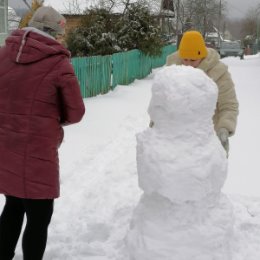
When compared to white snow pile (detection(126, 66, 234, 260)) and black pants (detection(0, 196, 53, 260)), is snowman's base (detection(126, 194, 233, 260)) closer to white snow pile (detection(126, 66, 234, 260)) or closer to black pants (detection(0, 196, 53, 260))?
white snow pile (detection(126, 66, 234, 260))

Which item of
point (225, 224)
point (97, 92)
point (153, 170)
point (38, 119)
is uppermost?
point (38, 119)

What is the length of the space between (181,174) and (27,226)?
0.96 m

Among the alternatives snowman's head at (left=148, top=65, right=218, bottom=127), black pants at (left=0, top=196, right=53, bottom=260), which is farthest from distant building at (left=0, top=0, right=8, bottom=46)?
snowman's head at (left=148, top=65, right=218, bottom=127)

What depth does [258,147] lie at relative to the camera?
7117mm

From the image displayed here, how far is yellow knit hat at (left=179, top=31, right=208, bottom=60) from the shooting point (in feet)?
10.9

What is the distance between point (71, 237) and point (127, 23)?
13597 millimetres

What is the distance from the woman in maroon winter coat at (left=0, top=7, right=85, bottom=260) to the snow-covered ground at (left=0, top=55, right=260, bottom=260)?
914mm

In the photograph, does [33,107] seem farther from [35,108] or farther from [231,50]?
[231,50]

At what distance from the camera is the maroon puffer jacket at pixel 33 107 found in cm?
247

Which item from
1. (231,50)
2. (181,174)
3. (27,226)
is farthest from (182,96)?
(231,50)

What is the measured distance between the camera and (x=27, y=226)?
2715 millimetres

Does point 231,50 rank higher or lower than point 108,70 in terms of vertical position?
lower

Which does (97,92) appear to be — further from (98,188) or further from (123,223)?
(123,223)

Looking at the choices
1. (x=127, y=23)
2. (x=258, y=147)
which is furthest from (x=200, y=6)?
(x=258, y=147)
